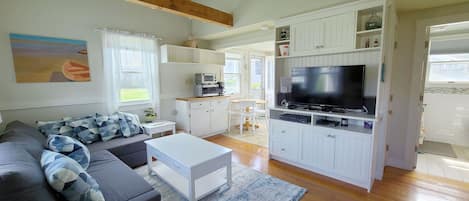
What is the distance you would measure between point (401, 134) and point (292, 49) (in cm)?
206

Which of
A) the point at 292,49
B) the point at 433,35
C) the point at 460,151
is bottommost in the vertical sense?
the point at 460,151

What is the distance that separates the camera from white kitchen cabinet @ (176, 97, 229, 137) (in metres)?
4.06

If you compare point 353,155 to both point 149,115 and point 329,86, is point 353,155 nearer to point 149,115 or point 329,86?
point 329,86

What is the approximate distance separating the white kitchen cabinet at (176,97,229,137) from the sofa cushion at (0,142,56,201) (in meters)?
2.80

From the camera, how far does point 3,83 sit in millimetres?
2635

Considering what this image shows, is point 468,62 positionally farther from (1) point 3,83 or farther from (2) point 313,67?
(1) point 3,83

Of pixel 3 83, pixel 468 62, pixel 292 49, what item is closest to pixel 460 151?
pixel 468 62

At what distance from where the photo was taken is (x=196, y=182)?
2.35 m

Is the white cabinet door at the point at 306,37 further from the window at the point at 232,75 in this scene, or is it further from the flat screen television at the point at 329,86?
the window at the point at 232,75

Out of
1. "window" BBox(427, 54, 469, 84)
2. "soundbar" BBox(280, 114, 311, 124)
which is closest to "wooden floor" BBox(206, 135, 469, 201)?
"soundbar" BBox(280, 114, 311, 124)

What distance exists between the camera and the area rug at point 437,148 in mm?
3566

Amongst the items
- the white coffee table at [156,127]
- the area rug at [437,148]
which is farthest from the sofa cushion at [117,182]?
the area rug at [437,148]

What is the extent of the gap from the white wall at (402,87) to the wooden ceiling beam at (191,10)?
2656 millimetres

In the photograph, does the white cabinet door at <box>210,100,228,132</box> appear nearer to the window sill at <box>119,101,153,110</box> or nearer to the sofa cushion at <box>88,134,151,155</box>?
the window sill at <box>119,101,153,110</box>
